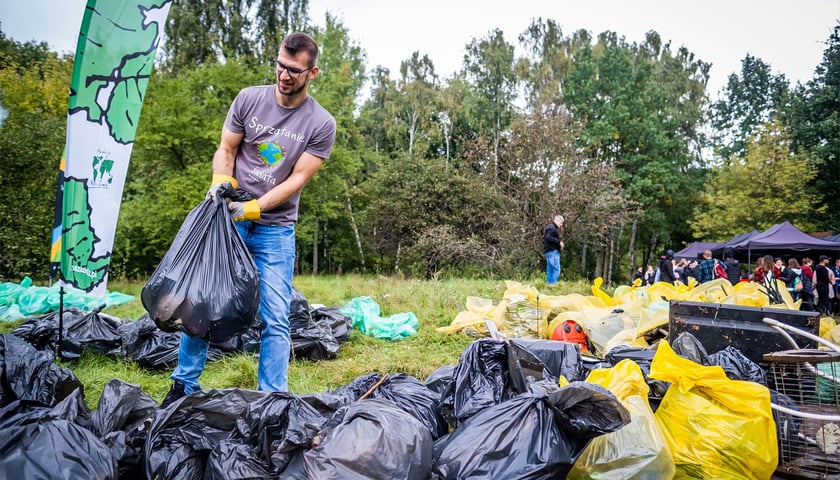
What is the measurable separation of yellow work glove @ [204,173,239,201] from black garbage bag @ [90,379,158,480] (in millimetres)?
894

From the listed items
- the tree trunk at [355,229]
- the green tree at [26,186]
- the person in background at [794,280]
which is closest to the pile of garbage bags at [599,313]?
the person in background at [794,280]

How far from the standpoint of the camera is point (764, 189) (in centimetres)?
2330

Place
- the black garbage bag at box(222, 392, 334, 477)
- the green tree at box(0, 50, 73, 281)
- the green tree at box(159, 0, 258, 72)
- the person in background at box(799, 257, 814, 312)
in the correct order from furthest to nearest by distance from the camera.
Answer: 1. the green tree at box(159, 0, 258, 72)
2. the person in background at box(799, 257, 814, 312)
3. the green tree at box(0, 50, 73, 281)
4. the black garbage bag at box(222, 392, 334, 477)

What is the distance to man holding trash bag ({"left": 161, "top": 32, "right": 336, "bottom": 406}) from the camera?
2.54 metres

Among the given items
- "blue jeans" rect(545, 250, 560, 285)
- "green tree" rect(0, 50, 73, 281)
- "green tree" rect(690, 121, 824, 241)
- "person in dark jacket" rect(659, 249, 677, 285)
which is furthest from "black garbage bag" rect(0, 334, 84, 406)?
"green tree" rect(690, 121, 824, 241)

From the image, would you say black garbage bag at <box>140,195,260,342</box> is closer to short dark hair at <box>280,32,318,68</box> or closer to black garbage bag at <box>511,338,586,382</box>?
short dark hair at <box>280,32,318,68</box>

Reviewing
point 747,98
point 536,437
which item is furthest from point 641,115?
point 536,437

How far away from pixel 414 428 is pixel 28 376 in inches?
67.6

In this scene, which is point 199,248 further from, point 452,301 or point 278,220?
point 452,301

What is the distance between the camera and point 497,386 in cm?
226

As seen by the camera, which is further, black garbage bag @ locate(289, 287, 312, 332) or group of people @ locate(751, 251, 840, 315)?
group of people @ locate(751, 251, 840, 315)

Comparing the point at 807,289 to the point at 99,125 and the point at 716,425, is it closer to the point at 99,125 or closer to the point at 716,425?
the point at 716,425

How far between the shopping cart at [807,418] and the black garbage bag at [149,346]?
3629mm

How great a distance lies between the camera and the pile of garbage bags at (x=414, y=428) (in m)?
1.67
